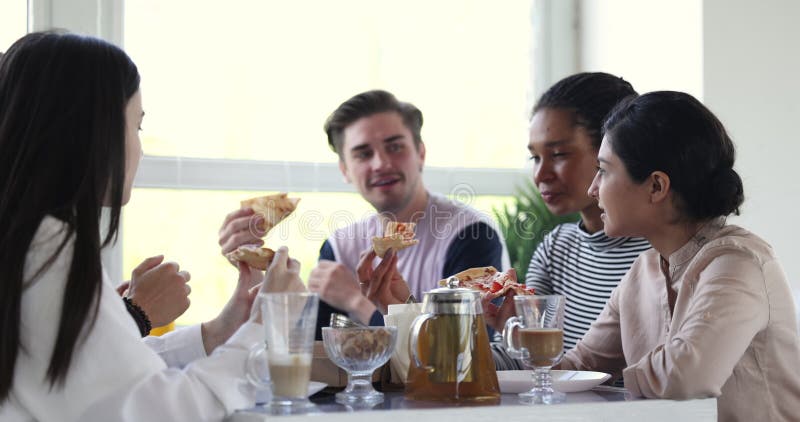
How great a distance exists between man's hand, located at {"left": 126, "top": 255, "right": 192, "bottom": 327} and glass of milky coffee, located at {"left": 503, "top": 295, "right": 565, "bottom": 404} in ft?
2.23

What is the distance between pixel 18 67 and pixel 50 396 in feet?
1.55

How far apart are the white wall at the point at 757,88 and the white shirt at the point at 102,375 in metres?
2.29

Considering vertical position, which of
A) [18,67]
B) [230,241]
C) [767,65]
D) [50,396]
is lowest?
[50,396]

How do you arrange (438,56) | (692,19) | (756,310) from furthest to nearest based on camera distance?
(438,56)
(692,19)
(756,310)

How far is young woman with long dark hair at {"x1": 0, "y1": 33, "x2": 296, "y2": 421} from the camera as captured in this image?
1.20m

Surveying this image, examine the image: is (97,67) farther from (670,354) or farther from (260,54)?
(260,54)

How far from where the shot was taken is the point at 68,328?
1.19 metres

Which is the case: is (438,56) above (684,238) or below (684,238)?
above

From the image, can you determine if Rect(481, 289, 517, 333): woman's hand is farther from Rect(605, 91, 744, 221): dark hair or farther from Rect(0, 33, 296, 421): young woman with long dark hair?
Rect(0, 33, 296, 421): young woman with long dark hair

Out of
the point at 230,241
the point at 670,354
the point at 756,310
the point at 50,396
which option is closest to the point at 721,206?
the point at 756,310

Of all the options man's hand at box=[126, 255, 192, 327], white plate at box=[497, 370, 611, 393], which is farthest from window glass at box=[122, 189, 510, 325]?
white plate at box=[497, 370, 611, 393]

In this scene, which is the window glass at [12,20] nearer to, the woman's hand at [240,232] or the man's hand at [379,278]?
the woman's hand at [240,232]

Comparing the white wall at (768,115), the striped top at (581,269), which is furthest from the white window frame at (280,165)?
the striped top at (581,269)

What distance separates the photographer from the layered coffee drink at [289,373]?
3.98 ft
